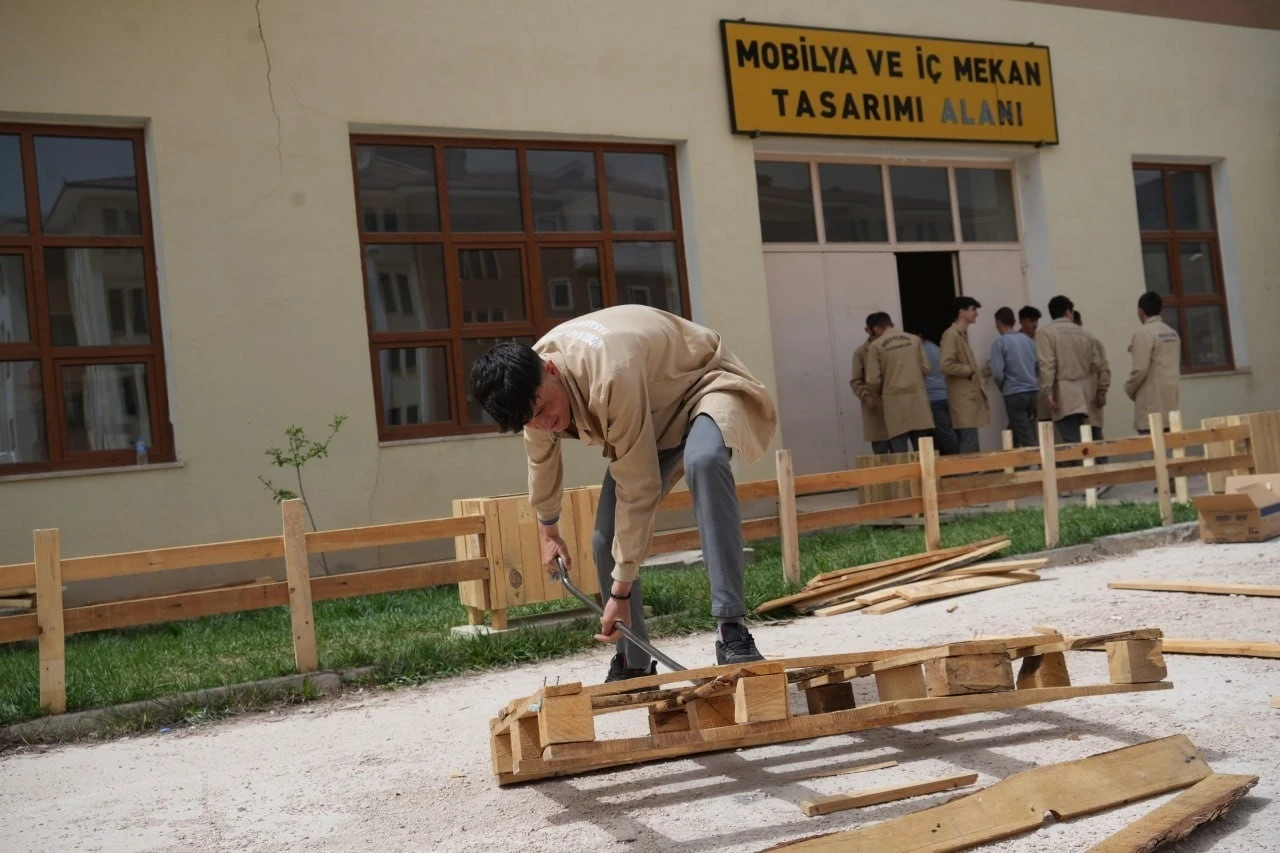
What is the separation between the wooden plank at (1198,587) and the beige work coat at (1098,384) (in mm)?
6978

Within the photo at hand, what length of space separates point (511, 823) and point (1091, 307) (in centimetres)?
1275

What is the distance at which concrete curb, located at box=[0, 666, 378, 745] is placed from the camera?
5742 mm

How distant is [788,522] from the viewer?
851 centimetres

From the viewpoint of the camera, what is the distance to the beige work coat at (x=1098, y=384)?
45.8 feet

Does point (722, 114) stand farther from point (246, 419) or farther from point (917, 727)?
point (917, 727)

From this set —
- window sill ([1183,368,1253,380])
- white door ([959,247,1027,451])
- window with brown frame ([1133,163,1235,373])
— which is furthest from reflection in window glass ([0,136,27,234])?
window sill ([1183,368,1253,380])

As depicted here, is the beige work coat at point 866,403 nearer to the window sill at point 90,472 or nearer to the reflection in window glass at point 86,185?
the window sill at point 90,472

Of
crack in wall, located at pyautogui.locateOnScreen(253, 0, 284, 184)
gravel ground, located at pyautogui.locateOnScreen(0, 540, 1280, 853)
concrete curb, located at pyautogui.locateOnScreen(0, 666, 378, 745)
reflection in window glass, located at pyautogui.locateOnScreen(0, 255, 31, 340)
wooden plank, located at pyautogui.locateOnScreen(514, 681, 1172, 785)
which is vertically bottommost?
gravel ground, located at pyautogui.locateOnScreen(0, 540, 1280, 853)

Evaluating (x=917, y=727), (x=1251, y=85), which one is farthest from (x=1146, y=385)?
(x=917, y=727)

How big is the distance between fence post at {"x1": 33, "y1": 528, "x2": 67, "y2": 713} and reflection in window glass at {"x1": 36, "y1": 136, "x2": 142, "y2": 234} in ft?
14.2

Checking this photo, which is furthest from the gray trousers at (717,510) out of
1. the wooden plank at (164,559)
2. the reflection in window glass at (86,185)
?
the reflection in window glass at (86,185)

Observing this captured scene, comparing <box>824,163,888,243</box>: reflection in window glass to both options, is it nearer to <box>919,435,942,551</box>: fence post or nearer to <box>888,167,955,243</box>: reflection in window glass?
<box>888,167,955,243</box>: reflection in window glass

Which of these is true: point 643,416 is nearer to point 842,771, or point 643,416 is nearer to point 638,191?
point 842,771

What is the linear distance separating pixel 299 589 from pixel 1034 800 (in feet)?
14.2
